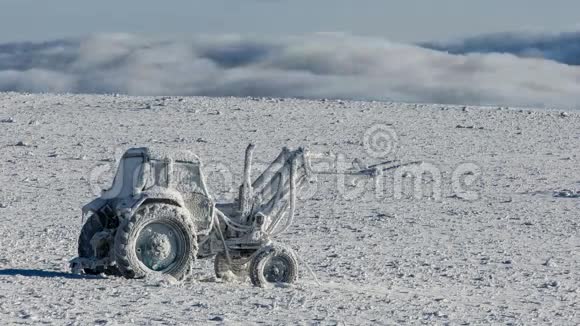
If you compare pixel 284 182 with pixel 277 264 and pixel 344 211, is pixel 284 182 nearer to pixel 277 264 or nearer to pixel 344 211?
pixel 277 264

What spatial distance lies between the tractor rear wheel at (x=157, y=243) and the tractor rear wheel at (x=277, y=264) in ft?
2.93

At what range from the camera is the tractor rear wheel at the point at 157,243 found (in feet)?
45.4

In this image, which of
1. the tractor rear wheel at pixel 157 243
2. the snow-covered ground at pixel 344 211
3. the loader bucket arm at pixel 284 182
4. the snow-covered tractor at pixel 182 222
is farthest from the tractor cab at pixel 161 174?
the snow-covered ground at pixel 344 211

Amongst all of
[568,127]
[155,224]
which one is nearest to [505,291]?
[155,224]

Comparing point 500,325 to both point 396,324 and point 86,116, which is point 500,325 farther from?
point 86,116

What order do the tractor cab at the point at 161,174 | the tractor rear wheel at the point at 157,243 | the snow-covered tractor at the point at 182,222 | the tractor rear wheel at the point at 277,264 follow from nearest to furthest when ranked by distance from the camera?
the tractor rear wheel at the point at 157,243
the snow-covered tractor at the point at 182,222
the tractor cab at the point at 161,174
the tractor rear wheel at the point at 277,264

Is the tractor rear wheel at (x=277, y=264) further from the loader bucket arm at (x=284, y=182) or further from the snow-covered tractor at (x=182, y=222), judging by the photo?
the loader bucket arm at (x=284, y=182)

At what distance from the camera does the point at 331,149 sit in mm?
32344

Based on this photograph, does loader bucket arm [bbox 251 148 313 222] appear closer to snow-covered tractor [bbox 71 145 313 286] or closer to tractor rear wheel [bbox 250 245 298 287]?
snow-covered tractor [bbox 71 145 313 286]

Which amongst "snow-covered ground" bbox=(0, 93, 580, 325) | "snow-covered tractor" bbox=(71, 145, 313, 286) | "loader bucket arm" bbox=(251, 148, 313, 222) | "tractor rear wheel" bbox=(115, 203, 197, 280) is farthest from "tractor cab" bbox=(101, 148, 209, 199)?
"snow-covered ground" bbox=(0, 93, 580, 325)

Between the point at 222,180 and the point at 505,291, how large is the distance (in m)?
12.8

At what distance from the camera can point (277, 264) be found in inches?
581

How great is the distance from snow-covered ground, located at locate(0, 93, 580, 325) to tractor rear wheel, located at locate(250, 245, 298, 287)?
0.45m

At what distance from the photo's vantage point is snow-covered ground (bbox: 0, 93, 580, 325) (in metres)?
13.0
